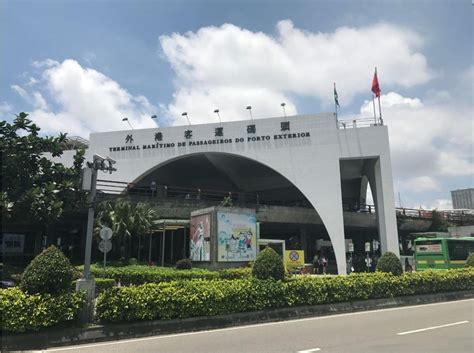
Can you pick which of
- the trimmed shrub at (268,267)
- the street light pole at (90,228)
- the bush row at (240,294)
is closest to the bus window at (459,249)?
the bush row at (240,294)

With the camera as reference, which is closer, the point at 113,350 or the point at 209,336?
the point at 113,350

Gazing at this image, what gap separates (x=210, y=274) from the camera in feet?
55.5

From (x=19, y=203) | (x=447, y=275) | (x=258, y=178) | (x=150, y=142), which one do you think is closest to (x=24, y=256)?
(x=150, y=142)

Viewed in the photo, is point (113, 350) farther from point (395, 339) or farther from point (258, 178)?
point (258, 178)

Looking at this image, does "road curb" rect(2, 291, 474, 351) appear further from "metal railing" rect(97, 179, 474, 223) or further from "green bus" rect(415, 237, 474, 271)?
"metal railing" rect(97, 179, 474, 223)

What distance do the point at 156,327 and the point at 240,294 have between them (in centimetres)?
232

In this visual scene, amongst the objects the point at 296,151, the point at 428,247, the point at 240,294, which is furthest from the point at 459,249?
the point at 240,294

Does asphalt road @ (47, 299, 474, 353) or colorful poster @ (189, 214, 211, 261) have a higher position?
colorful poster @ (189, 214, 211, 261)

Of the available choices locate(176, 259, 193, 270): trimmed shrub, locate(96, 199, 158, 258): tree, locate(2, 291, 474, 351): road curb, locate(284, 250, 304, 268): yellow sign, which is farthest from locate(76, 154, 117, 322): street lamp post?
locate(284, 250, 304, 268): yellow sign

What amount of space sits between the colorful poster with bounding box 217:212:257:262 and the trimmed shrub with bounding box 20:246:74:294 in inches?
422

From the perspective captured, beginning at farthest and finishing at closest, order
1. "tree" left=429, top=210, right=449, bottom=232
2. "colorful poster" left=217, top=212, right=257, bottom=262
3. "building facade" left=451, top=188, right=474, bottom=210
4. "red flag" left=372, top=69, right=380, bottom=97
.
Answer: "building facade" left=451, top=188, right=474, bottom=210 < "tree" left=429, top=210, right=449, bottom=232 < "red flag" left=372, top=69, right=380, bottom=97 < "colorful poster" left=217, top=212, right=257, bottom=262

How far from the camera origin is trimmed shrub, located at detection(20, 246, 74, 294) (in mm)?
8164

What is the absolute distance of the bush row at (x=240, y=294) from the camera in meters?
8.64

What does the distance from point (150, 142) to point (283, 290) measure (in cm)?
2169
